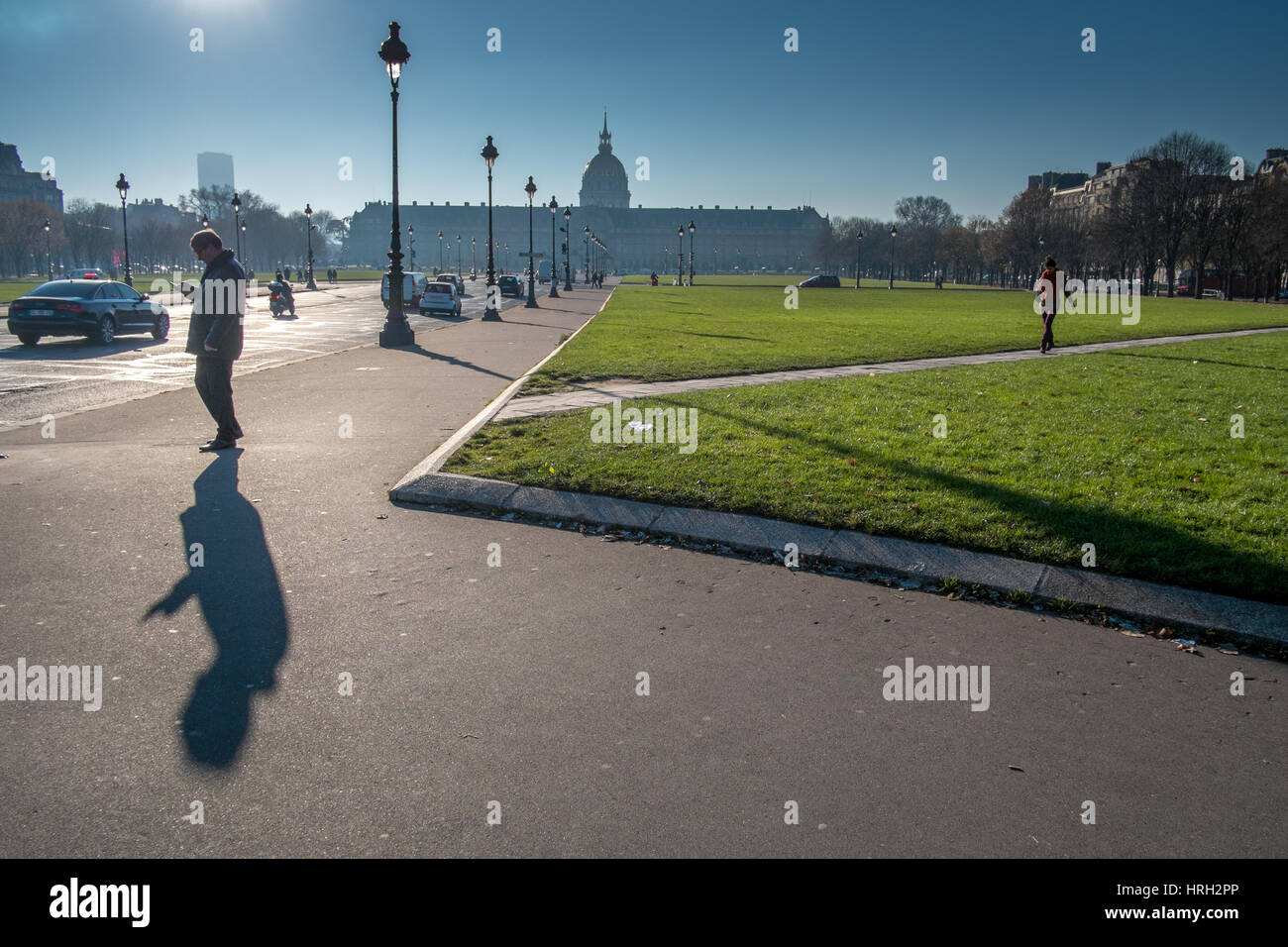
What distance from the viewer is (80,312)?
848 inches

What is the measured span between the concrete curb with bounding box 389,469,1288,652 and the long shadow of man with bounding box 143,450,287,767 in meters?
1.32

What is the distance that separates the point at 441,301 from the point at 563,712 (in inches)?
1461

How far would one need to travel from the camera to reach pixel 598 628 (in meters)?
4.79

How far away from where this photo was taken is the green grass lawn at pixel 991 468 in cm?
580

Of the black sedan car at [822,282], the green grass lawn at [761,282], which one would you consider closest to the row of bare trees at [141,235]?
the green grass lawn at [761,282]

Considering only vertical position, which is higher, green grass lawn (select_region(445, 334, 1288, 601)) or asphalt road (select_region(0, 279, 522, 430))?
asphalt road (select_region(0, 279, 522, 430))

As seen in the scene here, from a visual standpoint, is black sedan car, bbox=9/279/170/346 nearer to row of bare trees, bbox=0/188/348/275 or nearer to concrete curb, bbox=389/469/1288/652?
concrete curb, bbox=389/469/1288/652
